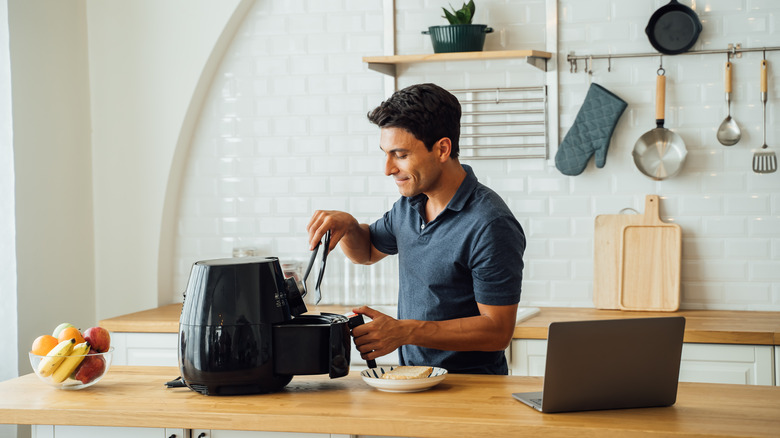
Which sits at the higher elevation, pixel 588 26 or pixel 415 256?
pixel 588 26

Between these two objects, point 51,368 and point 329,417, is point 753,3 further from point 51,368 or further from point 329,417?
point 51,368

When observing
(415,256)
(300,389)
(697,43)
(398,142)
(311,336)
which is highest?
(697,43)

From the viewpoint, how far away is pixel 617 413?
1806 millimetres

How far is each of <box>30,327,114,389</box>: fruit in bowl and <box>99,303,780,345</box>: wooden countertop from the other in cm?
136

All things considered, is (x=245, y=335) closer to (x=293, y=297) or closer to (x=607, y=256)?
(x=293, y=297)

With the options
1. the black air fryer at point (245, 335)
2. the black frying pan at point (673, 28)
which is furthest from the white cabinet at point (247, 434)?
the black frying pan at point (673, 28)

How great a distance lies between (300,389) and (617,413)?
2.63ft

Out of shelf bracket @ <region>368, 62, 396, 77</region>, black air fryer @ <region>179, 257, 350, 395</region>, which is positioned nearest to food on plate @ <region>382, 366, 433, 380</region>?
black air fryer @ <region>179, 257, 350, 395</region>

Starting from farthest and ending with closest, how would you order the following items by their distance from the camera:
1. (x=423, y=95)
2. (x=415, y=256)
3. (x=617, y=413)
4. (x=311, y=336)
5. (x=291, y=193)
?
(x=291, y=193)
(x=415, y=256)
(x=423, y=95)
(x=311, y=336)
(x=617, y=413)

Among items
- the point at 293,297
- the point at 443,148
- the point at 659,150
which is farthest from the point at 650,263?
the point at 293,297

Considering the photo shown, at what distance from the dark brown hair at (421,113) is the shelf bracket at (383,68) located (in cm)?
147

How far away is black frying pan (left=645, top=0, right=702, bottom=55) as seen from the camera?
11.7 feet

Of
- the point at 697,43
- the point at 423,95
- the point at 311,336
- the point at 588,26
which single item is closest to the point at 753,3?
the point at 697,43

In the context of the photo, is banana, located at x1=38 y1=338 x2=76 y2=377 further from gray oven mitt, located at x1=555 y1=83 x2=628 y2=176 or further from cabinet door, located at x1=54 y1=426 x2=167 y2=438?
gray oven mitt, located at x1=555 y1=83 x2=628 y2=176
